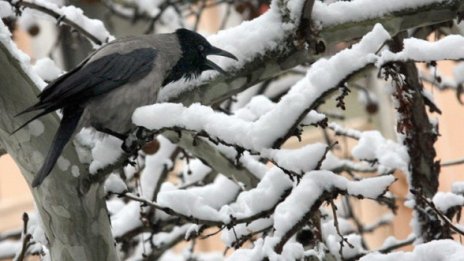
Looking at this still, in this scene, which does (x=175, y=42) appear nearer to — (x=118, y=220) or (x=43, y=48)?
(x=118, y=220)

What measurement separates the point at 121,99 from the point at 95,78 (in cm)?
11

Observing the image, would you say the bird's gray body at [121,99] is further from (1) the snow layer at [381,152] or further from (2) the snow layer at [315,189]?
(1) the snow layer at [381,152]

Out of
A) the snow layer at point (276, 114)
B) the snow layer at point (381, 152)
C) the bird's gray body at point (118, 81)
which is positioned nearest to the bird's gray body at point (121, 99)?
the bird's gray body at point (118, 81)

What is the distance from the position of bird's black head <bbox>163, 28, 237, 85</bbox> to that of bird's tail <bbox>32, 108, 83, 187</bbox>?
410 millimetres

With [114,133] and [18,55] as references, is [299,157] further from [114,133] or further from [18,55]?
[18,55]

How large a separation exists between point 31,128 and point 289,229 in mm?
874

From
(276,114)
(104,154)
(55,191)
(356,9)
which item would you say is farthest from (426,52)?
(55,191)

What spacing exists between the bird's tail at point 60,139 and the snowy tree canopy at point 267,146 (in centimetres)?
7

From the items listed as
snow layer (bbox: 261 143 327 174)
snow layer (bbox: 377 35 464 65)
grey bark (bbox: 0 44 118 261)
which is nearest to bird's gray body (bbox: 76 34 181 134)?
grey bark (bbox: 0 44 118 261)

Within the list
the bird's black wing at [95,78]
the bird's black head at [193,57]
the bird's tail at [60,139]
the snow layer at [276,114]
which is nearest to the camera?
the snow layer at [276,114]

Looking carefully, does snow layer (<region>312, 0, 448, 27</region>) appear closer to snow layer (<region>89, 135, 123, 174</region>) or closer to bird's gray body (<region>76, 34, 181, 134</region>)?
bird's gray body (<region>76, 34, 181, 134</region>)

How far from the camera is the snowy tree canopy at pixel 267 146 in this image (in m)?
2.21

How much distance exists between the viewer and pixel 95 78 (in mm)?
2777

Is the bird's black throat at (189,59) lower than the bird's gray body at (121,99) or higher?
higher
